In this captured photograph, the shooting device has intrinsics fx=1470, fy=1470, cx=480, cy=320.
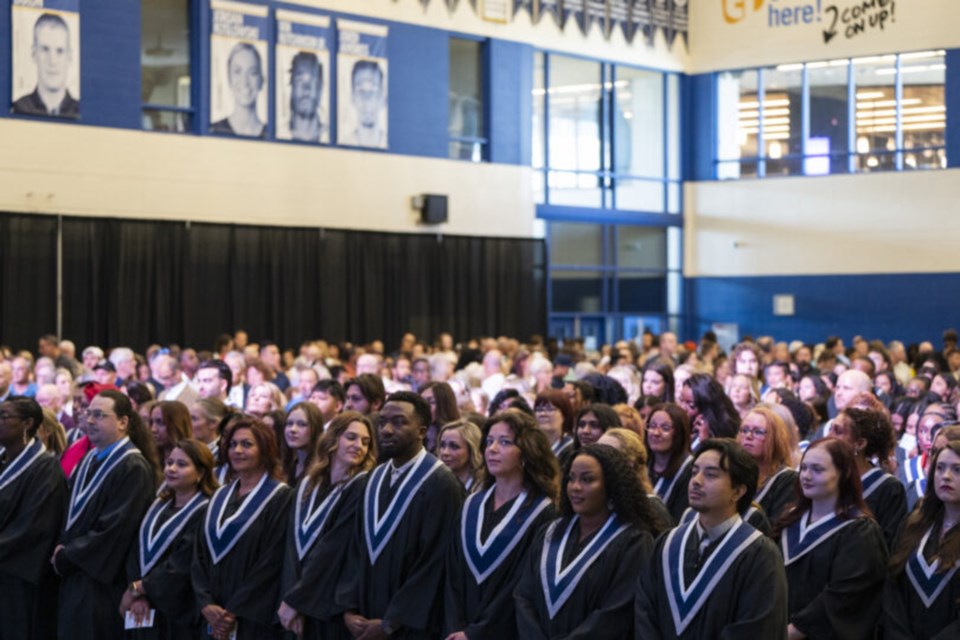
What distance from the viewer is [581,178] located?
97.3 ft

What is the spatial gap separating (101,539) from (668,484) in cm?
339

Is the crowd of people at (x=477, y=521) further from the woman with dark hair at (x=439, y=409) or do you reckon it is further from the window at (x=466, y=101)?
the window at (x=466, y=101)

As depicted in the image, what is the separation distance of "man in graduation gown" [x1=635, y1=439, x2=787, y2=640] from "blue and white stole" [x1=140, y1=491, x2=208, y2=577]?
3233 mm

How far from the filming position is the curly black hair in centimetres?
650

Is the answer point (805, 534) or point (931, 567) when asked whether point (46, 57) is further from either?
point (931, 567)

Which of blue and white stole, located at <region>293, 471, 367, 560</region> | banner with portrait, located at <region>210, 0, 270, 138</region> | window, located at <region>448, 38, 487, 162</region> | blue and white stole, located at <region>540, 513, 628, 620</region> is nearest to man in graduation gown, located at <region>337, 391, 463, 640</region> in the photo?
blue and white stole, located at <region>293, 471, 367, 560</region>

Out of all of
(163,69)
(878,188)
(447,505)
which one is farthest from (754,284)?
(447,505)

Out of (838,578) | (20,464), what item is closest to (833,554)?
(838,578)

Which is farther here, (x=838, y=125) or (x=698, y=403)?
(x=838, y=125)

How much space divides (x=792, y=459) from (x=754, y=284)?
22.4 m

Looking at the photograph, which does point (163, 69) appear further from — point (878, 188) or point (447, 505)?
point (447, 505)

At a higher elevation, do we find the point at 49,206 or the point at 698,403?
the point at 49,206

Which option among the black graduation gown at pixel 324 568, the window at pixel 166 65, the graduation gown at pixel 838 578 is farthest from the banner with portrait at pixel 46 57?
the graduation gown at pixel 838 578

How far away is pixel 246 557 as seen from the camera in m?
8.15
